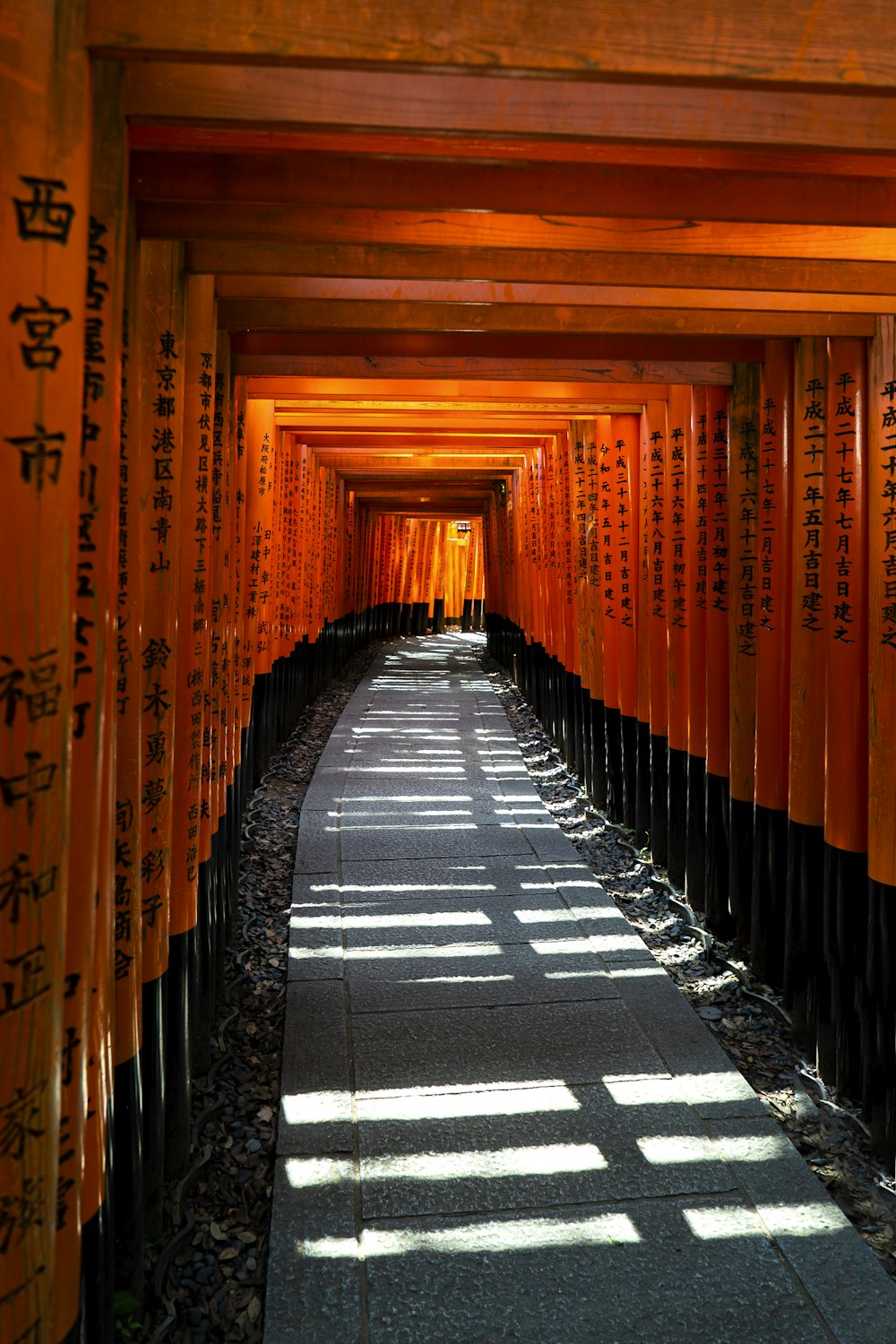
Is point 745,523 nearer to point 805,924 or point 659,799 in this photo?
point 805,924

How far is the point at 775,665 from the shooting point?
14.2ft

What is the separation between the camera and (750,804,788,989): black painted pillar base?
438 centimetres

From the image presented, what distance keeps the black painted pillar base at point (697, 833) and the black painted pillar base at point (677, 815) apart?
0.12m

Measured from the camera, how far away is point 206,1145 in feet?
10.8

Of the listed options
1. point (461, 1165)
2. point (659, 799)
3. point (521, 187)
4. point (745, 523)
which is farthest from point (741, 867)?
point (521, 187)

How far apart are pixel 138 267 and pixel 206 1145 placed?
8.99 feet

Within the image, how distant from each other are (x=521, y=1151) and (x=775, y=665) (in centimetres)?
231

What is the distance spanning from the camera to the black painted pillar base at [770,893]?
172 inches

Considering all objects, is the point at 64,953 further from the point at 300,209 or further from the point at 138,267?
the point at 300,209

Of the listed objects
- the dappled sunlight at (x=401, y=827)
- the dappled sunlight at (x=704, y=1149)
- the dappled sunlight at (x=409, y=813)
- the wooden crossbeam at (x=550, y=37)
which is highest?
the wooden crossbeam at (x=550, y=37)

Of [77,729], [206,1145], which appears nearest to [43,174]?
[77,729]

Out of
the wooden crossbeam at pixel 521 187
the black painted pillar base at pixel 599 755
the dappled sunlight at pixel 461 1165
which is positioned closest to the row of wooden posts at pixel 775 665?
the black painted pillar base at pixel 599 755

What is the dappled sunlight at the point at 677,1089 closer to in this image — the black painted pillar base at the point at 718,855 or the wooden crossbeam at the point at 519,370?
the black painted pillar base at the point at 718,855

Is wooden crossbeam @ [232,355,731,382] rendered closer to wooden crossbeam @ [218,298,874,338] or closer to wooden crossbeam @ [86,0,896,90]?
wooden crossbeam @ [218,298,874,338]
